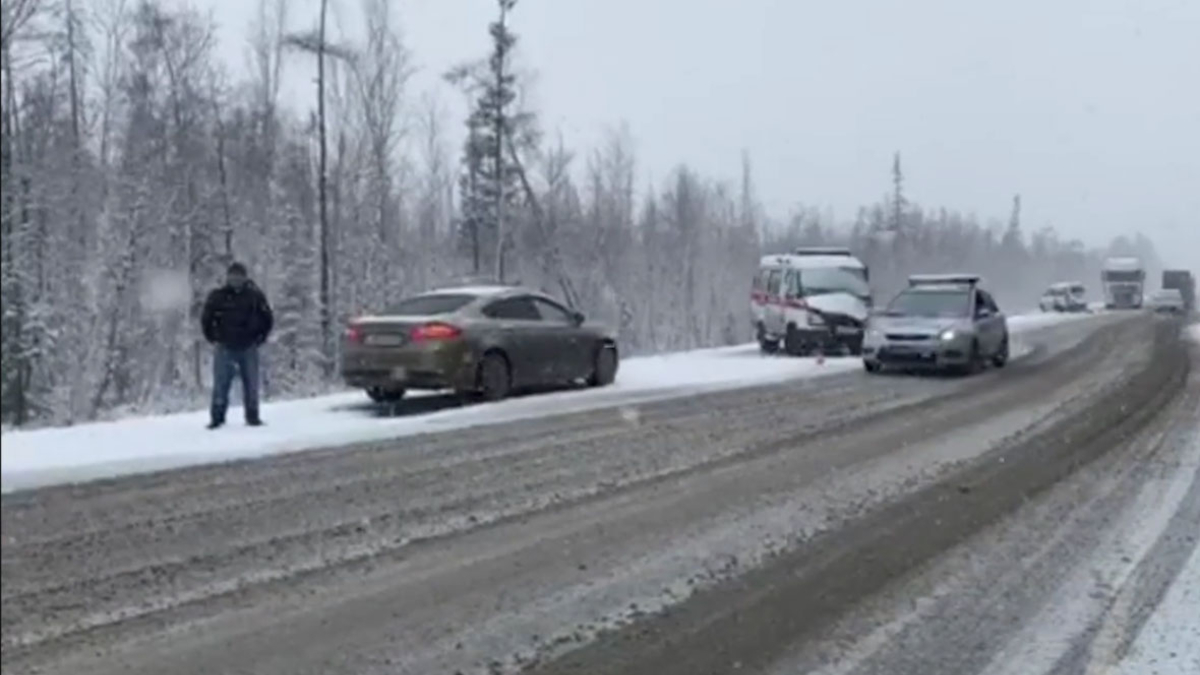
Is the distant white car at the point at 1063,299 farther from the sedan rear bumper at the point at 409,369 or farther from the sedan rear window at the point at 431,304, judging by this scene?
the sedan rear bumper at the point at 409,369

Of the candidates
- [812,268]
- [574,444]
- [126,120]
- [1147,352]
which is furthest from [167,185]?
[1147,352]

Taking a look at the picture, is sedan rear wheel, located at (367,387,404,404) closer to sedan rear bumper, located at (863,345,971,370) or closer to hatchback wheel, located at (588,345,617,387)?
hatchback wheel, located at (588,345,617,387)

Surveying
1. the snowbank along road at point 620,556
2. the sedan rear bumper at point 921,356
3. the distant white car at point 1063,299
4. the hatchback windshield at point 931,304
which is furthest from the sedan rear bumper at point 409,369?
the distant white car at point 1063,299

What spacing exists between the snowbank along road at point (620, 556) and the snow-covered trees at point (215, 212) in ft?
1.90

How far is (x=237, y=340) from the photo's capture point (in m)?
13.5

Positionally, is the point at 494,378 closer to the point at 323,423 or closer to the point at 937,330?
the point at 323,423

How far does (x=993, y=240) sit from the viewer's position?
62688mm

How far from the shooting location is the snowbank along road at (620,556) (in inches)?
223

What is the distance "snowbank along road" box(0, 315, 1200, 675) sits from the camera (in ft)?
18.6

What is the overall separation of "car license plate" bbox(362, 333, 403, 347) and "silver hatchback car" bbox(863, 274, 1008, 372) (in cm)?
1063

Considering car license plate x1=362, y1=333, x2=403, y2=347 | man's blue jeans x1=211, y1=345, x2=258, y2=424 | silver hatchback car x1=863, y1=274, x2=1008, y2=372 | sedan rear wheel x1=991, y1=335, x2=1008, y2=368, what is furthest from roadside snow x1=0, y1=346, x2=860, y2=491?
sedan rear wheel x1=991, y1=335, x2=1008, y2=368

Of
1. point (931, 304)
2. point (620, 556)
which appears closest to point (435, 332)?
point (620, 556)

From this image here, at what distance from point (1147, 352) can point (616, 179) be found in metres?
38.0

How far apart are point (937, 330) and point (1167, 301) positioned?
5774cm
